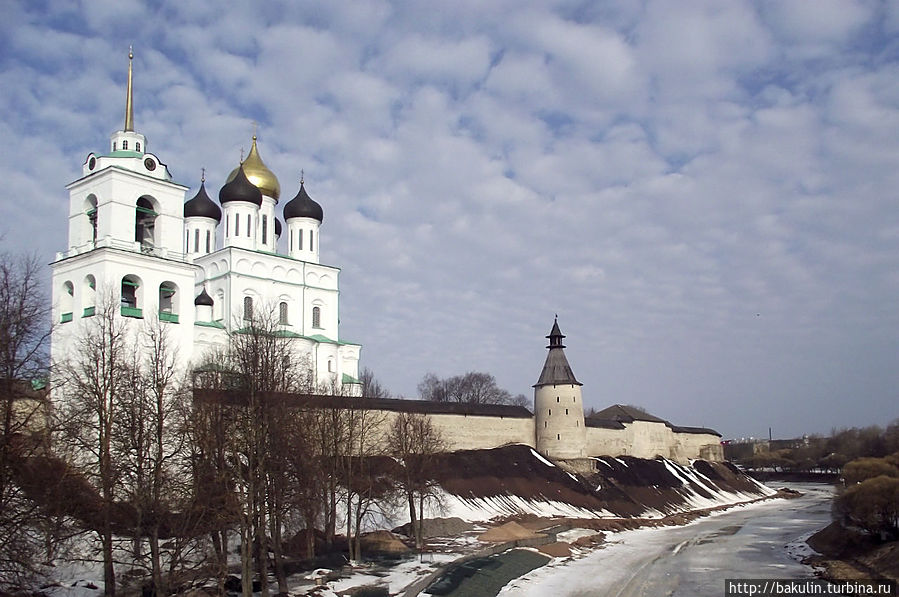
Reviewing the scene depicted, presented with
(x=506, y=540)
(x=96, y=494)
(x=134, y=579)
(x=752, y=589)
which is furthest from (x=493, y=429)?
(x=96, y=494)

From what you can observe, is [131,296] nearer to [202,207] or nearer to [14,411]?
[202,207]

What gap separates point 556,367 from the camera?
48.9 metres

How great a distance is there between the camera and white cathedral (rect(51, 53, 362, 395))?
28672mm

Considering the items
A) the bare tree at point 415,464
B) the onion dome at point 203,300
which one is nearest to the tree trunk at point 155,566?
the bare tree at point 415,464

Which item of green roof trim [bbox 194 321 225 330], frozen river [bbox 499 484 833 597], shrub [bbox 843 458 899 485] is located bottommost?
frozen river [bbox 499 484 833 597]

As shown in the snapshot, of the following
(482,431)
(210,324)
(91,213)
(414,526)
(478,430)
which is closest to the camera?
(414,526)

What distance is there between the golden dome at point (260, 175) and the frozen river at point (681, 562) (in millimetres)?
25105

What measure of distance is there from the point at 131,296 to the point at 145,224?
3.03m

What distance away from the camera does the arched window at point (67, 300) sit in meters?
29.5

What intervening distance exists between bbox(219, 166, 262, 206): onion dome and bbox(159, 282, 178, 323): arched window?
10.1 metres

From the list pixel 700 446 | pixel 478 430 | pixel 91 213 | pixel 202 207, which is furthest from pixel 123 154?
pixel 700 446

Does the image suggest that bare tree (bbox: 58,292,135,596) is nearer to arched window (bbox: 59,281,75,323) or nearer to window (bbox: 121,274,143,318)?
window (bbox: 121,274,143,318)

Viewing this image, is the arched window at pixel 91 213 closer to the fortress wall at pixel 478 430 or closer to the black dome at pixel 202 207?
the black dome at pixel 202 207

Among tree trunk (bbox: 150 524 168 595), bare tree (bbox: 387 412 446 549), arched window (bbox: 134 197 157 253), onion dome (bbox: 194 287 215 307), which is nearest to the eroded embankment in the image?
bare tree (bbox: 387 412 446 549)
